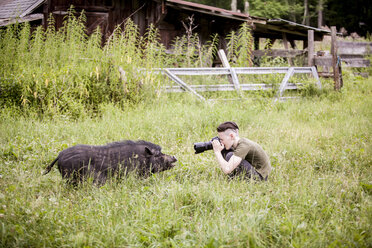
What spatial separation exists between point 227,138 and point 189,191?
1021 millimetres

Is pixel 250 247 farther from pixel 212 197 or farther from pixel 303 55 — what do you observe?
pixel 303 55

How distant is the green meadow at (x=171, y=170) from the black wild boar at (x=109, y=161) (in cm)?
17

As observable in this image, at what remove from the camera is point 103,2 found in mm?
Answer: 13039

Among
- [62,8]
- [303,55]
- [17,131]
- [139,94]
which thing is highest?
[62,8]

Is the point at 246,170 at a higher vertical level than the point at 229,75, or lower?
lower

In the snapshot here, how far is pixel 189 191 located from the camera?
3.70m

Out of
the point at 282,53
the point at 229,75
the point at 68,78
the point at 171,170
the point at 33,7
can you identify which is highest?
the point at 33,7

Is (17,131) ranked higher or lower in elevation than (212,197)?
higher

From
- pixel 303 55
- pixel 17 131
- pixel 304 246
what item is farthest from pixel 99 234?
pixel 303 55

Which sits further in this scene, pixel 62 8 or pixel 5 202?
pixel 62 8

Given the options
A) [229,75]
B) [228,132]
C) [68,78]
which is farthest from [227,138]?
[229,75]

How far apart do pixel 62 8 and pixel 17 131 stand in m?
8.55

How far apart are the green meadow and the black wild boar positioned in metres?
0.17

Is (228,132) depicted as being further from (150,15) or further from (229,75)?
(150,15)
